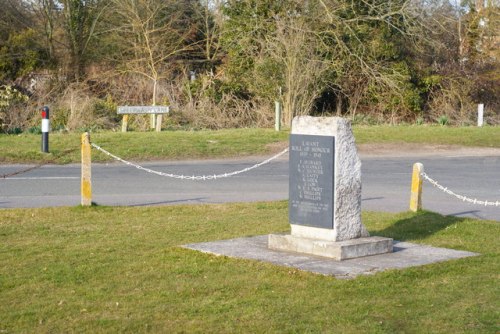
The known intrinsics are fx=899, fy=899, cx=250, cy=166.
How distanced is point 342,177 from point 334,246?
0.75m

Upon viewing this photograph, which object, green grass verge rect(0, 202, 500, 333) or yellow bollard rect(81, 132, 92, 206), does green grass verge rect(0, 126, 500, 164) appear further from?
green grass verge rect(0, 202, 500, 333)

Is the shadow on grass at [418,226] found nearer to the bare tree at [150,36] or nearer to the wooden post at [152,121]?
the wooden post at [152,121]

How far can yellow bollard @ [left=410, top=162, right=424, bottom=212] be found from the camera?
43.4ft

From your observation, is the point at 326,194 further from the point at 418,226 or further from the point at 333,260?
the point at 418,226

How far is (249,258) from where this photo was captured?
9.59m

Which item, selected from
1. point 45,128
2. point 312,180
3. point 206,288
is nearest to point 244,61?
point 45,128

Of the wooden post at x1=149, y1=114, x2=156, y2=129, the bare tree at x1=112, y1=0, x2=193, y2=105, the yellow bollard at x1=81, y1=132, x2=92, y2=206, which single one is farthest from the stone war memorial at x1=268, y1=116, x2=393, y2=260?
the bare tree at x1=112, y1=0, x2=193, y2=105

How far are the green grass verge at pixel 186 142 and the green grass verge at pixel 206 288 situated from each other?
982 centimetres

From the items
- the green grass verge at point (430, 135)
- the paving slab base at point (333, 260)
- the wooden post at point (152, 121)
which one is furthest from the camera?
the wooden post at point (152, 121)

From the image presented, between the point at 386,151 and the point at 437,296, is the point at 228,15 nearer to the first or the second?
the point at 386,151

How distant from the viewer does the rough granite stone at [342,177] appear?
966 centimetres

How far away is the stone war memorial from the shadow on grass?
1532 millimetres

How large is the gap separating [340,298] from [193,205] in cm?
629

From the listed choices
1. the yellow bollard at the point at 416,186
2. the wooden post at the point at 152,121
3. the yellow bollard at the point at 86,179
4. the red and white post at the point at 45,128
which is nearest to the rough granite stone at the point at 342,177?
the yellow bollard at the point at 416,186
